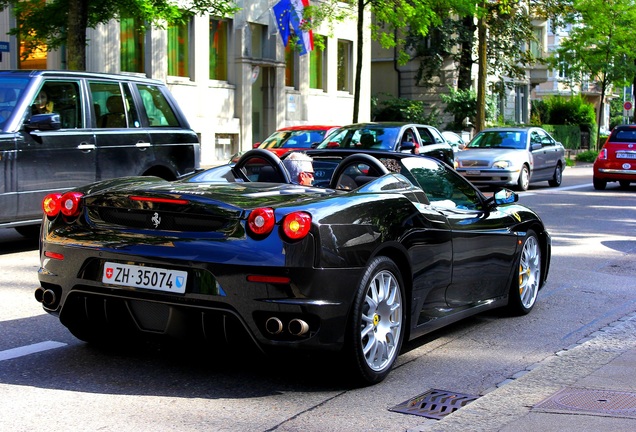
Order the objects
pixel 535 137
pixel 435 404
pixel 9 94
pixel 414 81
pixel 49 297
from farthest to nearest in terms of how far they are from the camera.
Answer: pixel 414 81
pixel 535 137
pixel 9 94
pixel 49 297
pixel 435 404

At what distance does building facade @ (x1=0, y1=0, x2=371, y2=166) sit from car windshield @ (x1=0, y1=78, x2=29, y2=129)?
15809 mm

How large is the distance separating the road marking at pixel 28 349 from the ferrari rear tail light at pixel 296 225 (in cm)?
206

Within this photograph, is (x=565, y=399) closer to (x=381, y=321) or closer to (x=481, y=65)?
(x=381, y=321)

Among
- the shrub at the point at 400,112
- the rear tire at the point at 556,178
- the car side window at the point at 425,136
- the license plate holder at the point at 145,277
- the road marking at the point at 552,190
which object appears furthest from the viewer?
the shrub at the point at 400,112

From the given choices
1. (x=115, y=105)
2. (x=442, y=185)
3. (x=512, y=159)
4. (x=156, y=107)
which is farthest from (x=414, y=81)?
(x=442, y=185)

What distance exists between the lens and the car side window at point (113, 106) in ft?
37.8

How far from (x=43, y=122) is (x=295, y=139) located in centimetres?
1112

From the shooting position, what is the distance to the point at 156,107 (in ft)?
40.6

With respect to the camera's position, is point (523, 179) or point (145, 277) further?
point (523, 179)

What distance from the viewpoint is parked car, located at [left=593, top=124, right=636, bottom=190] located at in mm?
23984

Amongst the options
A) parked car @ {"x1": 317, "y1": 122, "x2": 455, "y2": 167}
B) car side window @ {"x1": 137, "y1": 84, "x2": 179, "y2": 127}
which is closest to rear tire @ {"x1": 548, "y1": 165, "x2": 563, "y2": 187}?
parked car @ {"x1": 317, "y1": 122, "x2": 455, "y2": 167}

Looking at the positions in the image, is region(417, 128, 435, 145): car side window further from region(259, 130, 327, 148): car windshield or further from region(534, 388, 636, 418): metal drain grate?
region(534, 388, 636, 418): metal drain grate

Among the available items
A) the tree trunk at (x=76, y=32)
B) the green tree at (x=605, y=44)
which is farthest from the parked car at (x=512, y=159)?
the green tree at (x=605, y=44)

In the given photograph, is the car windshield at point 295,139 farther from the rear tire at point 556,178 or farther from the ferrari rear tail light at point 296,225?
the ferrari rear tail light at point 296,225
